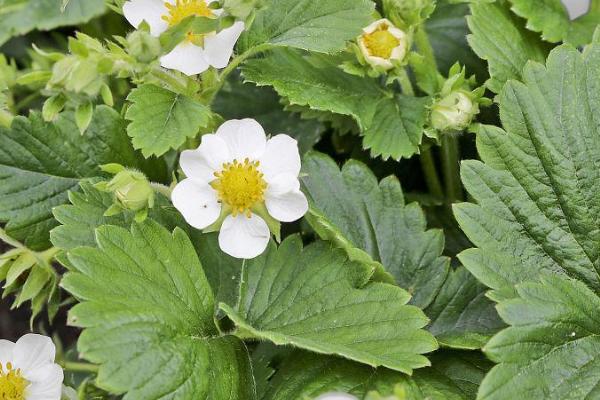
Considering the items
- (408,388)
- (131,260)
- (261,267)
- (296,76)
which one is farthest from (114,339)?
(296,76)

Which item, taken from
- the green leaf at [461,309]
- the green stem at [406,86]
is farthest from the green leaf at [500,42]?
the green leaf at [461,309]

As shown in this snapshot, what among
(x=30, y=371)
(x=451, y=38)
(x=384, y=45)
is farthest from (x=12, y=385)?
(x=451, y=38)

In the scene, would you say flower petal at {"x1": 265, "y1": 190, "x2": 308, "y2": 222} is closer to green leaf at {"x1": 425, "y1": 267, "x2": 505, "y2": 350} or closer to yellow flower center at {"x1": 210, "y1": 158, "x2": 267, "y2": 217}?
yellow flower center at {"x1": 210, "y1": 158, "x2": 267, "y2": 217}

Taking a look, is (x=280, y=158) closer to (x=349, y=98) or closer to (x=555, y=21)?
(x=349, y=98)

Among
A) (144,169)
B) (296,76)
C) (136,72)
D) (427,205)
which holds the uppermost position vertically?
(136,72)

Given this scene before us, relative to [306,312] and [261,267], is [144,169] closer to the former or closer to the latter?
[261,267]

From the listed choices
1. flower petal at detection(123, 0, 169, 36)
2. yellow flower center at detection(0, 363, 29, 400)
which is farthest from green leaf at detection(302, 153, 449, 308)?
yellow flower center at detection(0, 363, 29, 400)

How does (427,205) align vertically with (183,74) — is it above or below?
below
